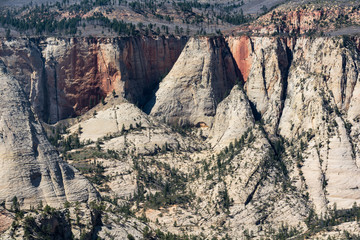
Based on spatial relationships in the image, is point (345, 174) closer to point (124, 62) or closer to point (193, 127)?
point (193, 127)

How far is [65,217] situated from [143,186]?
114 feet

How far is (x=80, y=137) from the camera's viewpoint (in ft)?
395

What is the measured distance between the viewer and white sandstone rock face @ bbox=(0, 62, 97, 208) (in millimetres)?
81500

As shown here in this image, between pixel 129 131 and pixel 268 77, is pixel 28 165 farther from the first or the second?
pixel 268 77

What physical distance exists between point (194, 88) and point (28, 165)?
4810cm

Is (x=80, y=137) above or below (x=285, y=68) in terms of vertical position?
below

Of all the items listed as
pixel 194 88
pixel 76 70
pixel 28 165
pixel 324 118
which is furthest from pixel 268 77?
A: pixel 28 165

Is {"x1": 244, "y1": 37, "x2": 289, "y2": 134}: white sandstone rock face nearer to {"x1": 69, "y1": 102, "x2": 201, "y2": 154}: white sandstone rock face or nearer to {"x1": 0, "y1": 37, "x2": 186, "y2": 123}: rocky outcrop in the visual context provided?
{"x1": 69, "y1": 102, "x2": 201, "y2": 154}: white sandstone rock face

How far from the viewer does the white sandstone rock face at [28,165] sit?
81500 mm

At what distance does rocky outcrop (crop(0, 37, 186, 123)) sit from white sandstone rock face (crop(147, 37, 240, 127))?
400 centimetres

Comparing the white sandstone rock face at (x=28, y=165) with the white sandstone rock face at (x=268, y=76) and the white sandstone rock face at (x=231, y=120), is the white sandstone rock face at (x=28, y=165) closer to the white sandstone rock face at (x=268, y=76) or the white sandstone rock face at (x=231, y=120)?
Answer: the white sandstone rock face at (x=231, y=120)

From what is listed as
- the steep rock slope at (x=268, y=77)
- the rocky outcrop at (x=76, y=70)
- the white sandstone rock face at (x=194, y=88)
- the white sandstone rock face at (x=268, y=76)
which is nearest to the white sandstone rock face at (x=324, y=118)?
the steep rock slope at (x=268, y=77)

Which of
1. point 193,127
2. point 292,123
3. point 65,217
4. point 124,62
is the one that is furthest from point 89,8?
point 65,217

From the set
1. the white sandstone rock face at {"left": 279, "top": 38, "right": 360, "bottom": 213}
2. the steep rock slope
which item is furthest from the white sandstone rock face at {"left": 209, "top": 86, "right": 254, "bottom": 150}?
the white sandstone rock face at {"left": 279, "top": 38, "right": 360, "bottom": 213}
